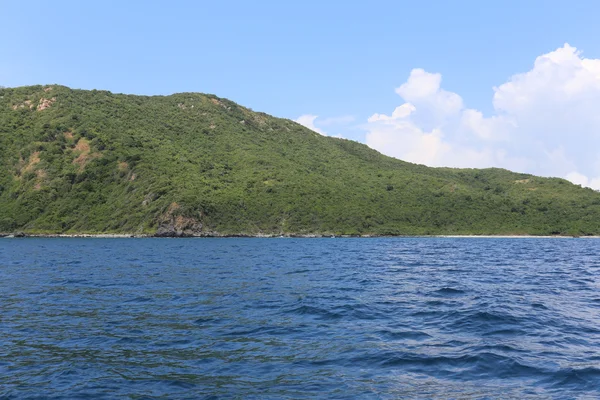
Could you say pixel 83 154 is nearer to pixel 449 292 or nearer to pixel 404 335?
pixel 449 292

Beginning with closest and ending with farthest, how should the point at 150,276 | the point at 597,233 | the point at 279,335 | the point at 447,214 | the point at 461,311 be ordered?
the point at 279,335, the point at 461,311, the point at 150,276, the point at 597,233, the point at 447,214

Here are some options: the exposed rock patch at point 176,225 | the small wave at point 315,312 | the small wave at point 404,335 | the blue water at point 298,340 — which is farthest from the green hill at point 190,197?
the small wave at point 404,335

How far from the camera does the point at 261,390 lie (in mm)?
11125

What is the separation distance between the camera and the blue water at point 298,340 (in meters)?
11.5

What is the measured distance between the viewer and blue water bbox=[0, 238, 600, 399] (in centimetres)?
1145

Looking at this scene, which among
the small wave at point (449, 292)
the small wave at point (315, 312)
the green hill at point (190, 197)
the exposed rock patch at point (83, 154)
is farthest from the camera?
the exposed rock patch at point (83, 154)

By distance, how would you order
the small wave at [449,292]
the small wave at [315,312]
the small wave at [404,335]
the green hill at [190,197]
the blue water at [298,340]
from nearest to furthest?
the blue water at [298,340] → the small wave at [404,335] → the small wave at [315,312] → the small wave at [449,292] → the green hill at [190,197]

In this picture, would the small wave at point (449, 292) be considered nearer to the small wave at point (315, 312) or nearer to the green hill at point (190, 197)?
the small wave at point (315, 312)

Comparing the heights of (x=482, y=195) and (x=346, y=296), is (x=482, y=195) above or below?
above

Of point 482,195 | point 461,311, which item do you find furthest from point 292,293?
point 482,195

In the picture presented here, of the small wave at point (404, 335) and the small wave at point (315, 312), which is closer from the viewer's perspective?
the small wave at point (404, 335)

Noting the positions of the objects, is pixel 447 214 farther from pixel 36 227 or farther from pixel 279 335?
pixel 279 335

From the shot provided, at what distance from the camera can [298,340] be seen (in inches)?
631

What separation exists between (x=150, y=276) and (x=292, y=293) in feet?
45.4
